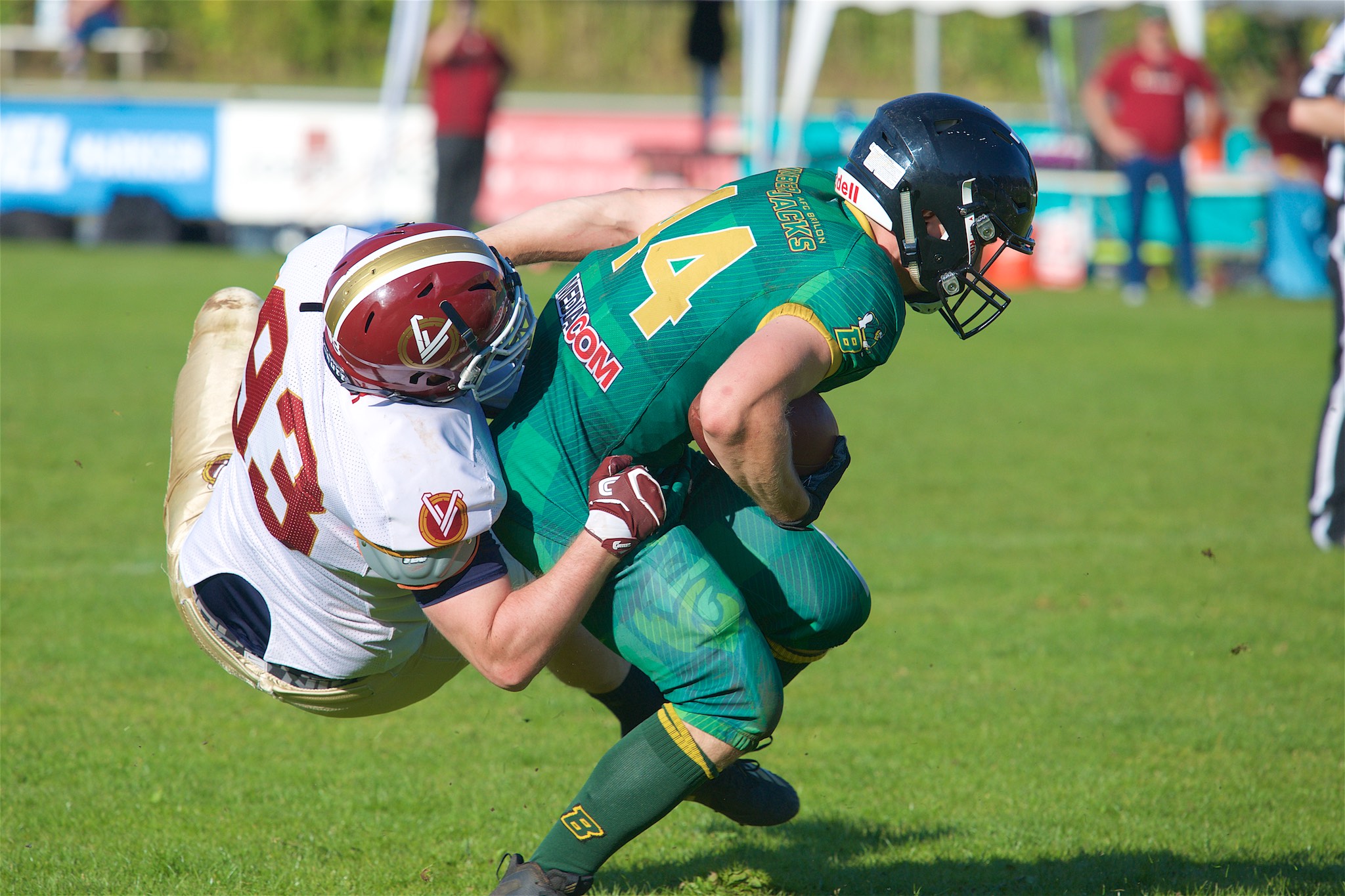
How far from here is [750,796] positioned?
3508 mm

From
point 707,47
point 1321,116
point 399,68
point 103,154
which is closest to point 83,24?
point 103,154

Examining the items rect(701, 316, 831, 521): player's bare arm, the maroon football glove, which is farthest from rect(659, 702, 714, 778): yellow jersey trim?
rect(701, 316, 831, 521): player's bare arm

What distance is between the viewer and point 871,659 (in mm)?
5402

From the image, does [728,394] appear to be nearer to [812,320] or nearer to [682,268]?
[812,320]

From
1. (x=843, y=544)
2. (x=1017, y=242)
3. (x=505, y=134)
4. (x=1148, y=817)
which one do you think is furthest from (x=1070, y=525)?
(x=505, y=134)

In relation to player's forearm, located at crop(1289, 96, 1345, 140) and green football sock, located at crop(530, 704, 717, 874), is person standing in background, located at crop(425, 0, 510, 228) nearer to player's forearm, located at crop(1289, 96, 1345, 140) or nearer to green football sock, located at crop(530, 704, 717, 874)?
player's forearm, located at crop(1289, 96, 1345, 140)

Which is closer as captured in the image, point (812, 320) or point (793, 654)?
point (812, 320)

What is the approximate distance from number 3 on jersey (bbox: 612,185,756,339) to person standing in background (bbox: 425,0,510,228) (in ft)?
40.4

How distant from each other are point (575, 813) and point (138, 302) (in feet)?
37.9

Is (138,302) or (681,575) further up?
(681,575)

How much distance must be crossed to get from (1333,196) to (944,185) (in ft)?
12.7

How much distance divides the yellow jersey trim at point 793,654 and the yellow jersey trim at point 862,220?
1.00m

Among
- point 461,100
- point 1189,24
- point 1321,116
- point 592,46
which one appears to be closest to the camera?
point 1321,116

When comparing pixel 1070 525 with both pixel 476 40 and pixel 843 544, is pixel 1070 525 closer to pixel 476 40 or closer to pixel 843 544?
pixel 843 544
